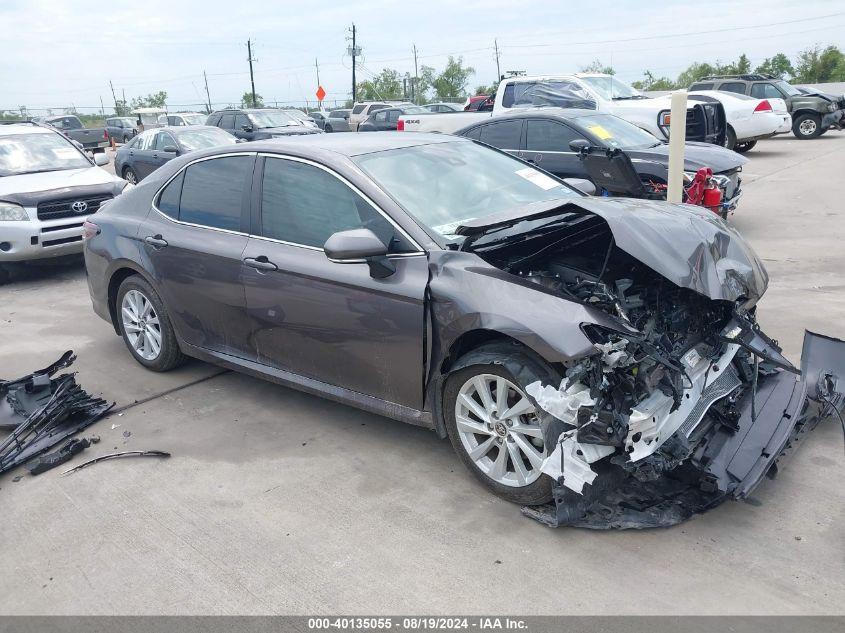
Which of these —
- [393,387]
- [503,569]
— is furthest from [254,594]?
[393,387]

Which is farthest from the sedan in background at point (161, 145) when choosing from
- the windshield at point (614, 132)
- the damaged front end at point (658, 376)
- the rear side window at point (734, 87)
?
the rear side window at point (734, 87)

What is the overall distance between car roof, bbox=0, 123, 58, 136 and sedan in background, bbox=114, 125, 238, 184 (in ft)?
13.4

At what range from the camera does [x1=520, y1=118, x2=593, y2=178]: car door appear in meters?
9.65

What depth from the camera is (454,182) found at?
4.54 meters

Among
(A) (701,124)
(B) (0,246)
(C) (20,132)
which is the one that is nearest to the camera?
(B) (0,246)

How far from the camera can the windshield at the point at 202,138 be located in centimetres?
1516

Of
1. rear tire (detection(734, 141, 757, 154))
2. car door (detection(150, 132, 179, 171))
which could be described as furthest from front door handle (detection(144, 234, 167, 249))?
rear tire (detection(734, 141, 757, 154))

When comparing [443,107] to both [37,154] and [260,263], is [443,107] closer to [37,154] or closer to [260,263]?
[37,154]

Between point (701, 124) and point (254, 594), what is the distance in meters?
12.8

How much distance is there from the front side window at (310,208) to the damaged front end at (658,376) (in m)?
0.63

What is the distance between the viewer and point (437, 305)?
379cm

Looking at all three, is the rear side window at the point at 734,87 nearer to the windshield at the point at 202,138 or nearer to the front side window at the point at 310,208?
the windshield at the point at 202,138

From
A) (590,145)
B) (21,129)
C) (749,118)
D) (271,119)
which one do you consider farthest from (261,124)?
(590,145)
